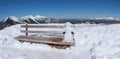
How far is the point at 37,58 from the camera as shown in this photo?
995 centimetres

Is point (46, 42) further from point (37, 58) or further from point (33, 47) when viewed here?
point (37, 58)

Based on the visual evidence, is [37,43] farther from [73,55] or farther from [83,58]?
[83,58]

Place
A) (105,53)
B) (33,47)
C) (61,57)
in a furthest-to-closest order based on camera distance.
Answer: (33,47)
(61,57)
(105,53)

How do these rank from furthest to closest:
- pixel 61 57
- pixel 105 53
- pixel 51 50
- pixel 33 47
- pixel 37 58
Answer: pixel 33 47 → pixel 51 50 → pixel 61 57 → pixel 37 58 → pixel 105 53

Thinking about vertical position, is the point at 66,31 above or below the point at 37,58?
above

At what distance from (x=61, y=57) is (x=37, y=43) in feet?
13.3

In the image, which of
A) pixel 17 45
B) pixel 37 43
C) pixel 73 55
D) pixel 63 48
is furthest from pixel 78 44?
pixel 17 45

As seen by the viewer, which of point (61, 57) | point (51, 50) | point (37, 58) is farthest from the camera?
point (51, 50)

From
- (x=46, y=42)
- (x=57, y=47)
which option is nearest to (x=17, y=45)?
(x=46, y=42)

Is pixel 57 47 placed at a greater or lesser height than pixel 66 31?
lesser

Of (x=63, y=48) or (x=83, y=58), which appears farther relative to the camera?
(x=63, y=48)

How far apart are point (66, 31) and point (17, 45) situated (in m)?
4.06

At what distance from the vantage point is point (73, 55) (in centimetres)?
1097

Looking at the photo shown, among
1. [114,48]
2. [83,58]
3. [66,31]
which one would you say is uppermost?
[66,31]
